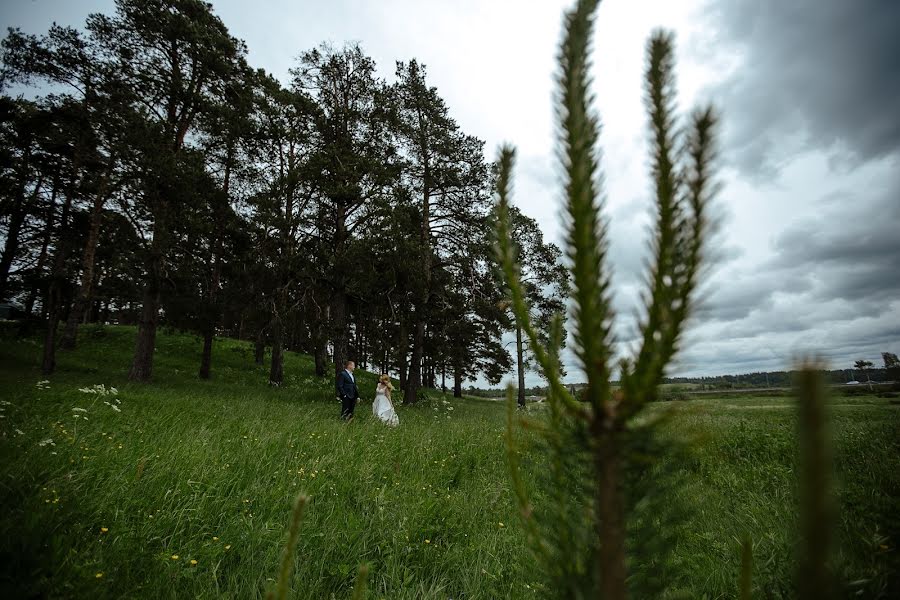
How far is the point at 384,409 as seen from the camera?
1078 cm

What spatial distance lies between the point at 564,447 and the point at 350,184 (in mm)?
13799

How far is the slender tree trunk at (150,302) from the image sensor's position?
38.1 feet

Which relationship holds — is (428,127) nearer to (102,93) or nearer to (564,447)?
(102,93)

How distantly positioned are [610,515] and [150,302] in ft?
49.7

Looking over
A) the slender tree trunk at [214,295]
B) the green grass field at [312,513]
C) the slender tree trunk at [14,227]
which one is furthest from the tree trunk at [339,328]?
the slender tree trunk at [14,227]

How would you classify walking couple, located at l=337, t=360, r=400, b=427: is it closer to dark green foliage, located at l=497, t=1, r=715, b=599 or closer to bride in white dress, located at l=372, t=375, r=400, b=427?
bride in white dress, located at l=372, t=375, r=400, b=427

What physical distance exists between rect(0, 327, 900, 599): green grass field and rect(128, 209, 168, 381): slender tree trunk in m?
5.87

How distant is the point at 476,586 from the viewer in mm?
3062

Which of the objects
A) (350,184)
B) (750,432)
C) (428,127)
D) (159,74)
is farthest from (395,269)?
(750,432)

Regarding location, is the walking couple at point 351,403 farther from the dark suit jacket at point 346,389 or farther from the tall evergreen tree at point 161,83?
the tall evergreen tree at point 161,83

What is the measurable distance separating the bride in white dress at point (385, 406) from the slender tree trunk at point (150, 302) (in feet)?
25.0

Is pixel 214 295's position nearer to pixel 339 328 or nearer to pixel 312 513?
pixel 339 328

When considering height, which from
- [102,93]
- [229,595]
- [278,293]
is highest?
[102,93]

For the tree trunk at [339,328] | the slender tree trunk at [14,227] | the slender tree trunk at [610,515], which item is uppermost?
the slender tree trunk at [14,227]
